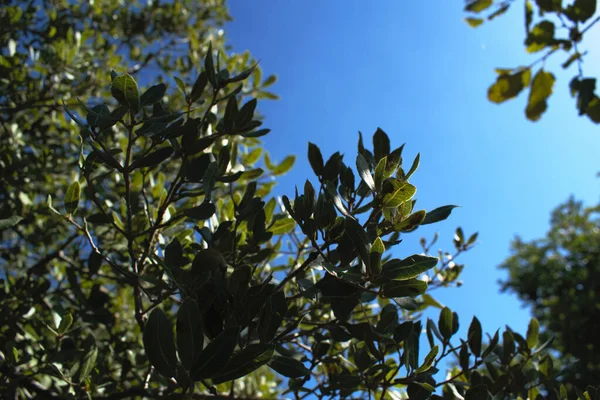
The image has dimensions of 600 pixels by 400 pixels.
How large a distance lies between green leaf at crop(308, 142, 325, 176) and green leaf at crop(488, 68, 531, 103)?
5.21 feet

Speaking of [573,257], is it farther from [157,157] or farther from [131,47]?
[157,157]

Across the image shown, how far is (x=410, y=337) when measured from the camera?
53.4 inches

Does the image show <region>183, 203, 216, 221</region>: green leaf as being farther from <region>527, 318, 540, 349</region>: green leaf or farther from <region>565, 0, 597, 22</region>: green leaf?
<region>565, 0, 597, 22</region>: green leaf

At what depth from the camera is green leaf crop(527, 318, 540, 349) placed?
1.69 meters

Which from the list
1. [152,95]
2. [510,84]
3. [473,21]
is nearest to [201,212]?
[152,95]

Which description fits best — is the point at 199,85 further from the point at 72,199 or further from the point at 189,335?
the point at 189,335

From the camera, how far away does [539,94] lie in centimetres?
245

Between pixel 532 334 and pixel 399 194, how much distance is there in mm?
1020

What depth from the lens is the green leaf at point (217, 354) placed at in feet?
2.89

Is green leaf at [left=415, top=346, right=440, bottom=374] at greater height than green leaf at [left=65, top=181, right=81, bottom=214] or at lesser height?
lesser

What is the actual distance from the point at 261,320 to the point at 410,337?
0.50 metres

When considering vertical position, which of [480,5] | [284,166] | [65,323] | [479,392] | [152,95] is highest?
[480,5]

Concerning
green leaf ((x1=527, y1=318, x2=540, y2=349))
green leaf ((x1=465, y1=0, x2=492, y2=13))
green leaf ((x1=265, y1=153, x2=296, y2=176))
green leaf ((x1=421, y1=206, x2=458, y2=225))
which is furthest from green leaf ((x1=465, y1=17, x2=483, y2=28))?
green leaf ((x1=421, y1=206, x2=458, y2=225))

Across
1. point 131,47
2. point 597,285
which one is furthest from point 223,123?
point 597,285
